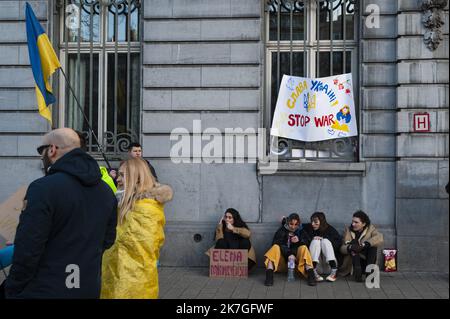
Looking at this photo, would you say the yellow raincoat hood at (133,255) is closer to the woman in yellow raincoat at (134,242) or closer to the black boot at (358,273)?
the woman in yellow raincoat at (134,242)

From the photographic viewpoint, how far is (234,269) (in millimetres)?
9812

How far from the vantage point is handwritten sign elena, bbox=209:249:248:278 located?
979cm

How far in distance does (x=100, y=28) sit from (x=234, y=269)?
490 cm

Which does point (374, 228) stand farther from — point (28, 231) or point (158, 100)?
point (28, 231)

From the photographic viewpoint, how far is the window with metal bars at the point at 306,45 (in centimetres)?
1096

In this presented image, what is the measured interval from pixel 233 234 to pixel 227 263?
19.1 inches

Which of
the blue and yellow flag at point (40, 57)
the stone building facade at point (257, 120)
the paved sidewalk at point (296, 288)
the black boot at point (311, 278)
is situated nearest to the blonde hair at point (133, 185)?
the paved sidewalk at point (296, 288)

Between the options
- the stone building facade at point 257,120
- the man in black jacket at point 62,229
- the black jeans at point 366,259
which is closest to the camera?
the man in black jacket at point 62,229

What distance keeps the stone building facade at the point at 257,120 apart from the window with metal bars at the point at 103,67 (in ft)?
1.50

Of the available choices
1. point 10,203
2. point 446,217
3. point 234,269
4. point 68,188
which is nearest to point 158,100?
point 234,269

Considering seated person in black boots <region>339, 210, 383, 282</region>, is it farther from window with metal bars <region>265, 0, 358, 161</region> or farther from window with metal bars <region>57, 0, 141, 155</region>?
window with metal bars <region>57, 0, 141, 155</region>

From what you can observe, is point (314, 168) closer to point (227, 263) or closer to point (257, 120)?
point (257, 120)

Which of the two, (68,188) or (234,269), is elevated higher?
(68,188)

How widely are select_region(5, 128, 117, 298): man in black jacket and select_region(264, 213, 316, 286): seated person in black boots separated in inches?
200
